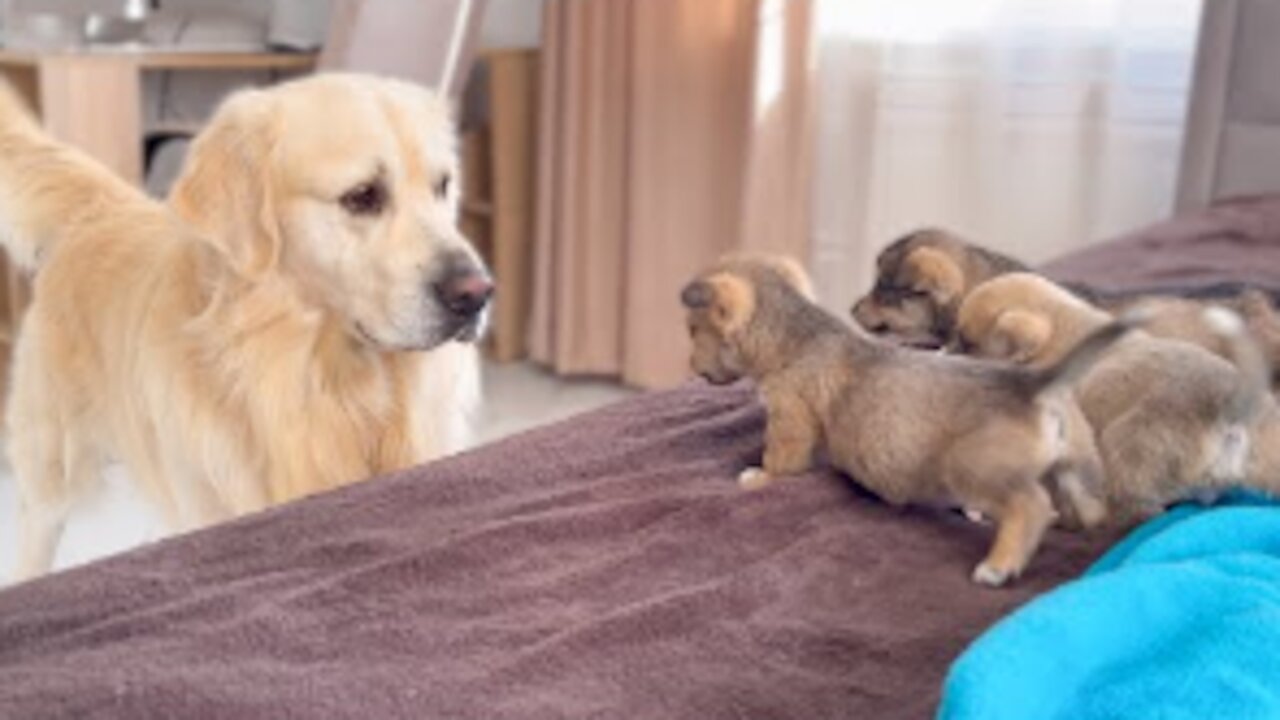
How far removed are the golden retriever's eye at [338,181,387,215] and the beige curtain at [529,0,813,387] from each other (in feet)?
6.16

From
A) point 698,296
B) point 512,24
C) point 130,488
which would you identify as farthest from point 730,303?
point 512,24

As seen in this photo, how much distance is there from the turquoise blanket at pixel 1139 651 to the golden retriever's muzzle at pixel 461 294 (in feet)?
2.65

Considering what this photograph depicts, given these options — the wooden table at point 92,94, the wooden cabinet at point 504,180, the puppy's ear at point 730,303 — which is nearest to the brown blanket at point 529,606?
the puppy's ear at point 730,303

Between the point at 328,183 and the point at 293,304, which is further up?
the point at 328,183

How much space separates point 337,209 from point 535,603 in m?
0.69

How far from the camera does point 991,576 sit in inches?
36.6

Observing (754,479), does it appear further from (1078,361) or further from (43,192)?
(43,192)

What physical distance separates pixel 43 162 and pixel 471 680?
1.32 metres

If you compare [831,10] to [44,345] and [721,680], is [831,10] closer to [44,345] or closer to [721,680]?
[44,345]

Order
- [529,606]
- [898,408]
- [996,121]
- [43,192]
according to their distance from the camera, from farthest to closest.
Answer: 1. [996,121]
2. [43,192]
3. [898,408]
4. [529,606]

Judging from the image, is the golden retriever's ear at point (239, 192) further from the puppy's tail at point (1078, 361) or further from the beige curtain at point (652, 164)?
the beige curtain at point (652, 164)

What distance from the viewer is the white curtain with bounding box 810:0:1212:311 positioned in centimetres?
290

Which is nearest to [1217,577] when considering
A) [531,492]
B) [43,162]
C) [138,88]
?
[531,492]

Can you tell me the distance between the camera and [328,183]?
142cm
